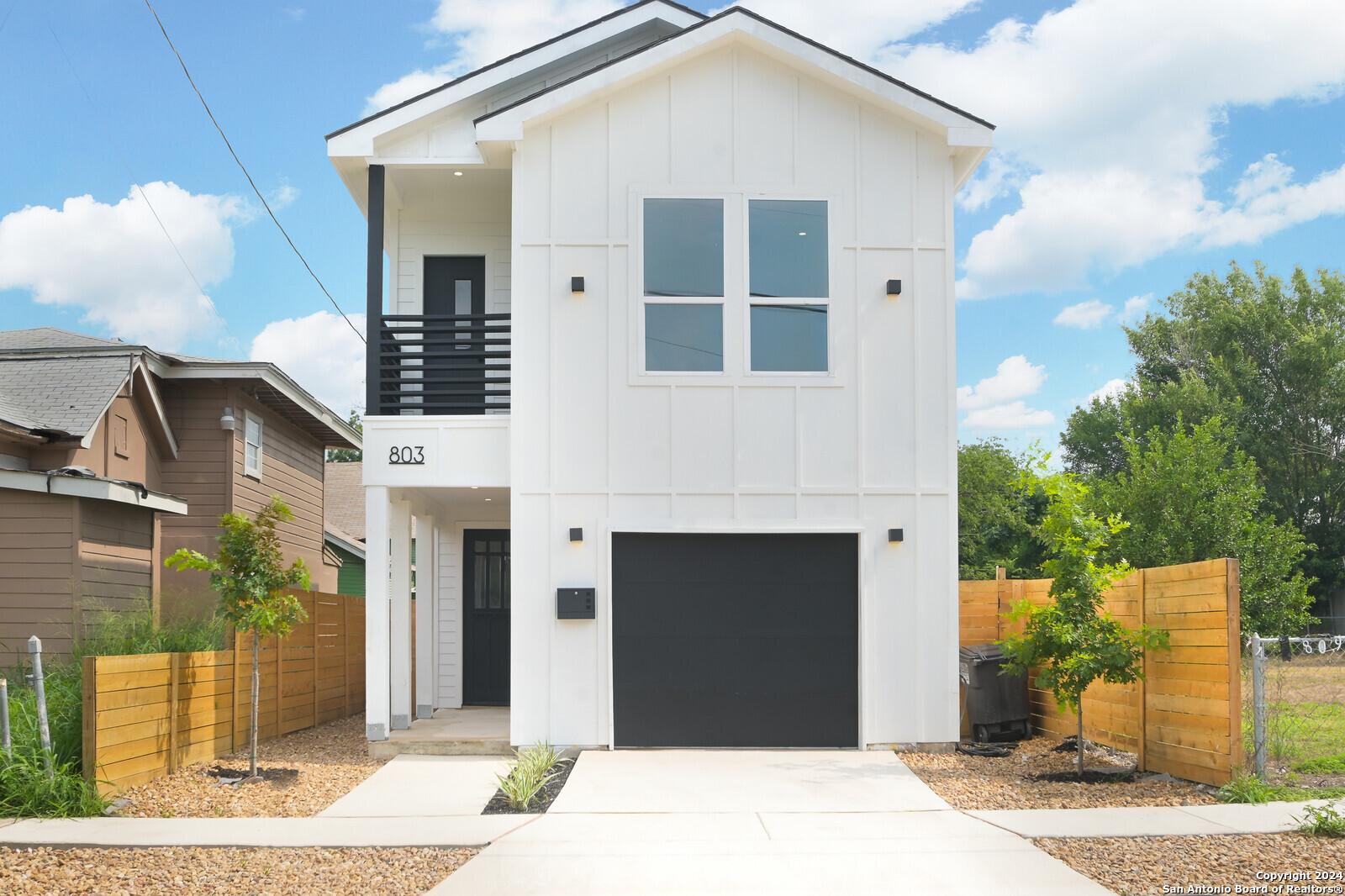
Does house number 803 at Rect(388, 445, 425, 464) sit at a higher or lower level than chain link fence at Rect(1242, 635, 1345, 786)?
higher

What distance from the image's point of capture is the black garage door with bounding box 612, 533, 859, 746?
10.4 metres

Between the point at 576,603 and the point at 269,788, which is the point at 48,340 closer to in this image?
the point at 269,788

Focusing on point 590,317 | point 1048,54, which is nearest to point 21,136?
point 590,317

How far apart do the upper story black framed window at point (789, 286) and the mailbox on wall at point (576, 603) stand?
2854 millimetres

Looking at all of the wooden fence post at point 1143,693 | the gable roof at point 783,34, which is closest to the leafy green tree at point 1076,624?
the wooden fence post at point 1143,693

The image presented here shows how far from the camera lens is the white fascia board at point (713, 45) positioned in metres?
10.5

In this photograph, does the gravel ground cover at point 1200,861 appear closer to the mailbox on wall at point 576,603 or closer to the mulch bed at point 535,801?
the mulch bed at point 535,801

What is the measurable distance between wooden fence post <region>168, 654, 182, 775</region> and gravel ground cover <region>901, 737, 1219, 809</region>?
6.53 metres

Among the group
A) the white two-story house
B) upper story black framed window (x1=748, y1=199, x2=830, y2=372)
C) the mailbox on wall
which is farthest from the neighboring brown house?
upper story black framed window (x1=748, y1=199, x2=830, y2=372)

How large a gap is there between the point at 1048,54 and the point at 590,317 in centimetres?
1454

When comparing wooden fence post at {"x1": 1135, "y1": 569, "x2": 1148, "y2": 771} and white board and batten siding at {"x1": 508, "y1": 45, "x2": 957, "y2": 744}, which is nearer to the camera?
wooden fence post at {"x1": 1135, "y1": 569, "x2": 1148, "y2": 771}

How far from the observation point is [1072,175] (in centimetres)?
4134

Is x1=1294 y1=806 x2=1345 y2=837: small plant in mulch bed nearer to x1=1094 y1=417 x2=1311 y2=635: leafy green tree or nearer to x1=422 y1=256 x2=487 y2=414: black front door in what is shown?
x1=422 y1=256 x2=487 y2=414: black front door

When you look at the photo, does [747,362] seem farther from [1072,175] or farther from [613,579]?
[1072,175]
